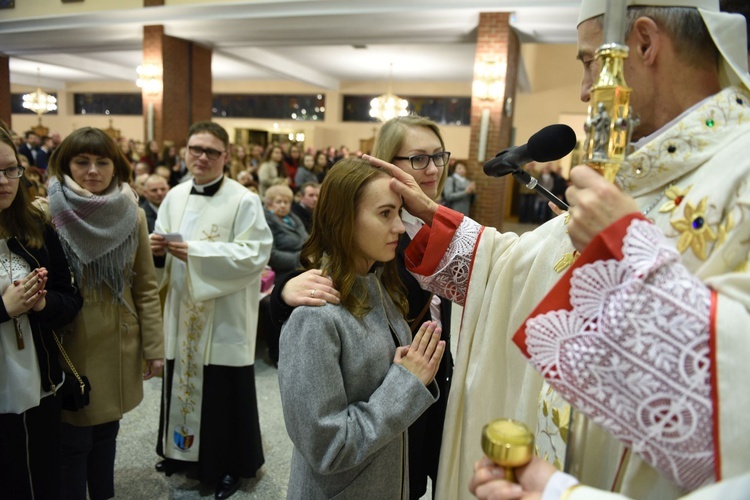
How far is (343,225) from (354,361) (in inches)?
12.9

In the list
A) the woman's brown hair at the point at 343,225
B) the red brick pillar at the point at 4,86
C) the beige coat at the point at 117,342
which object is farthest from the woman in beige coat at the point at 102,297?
the red brick pillar at the point at 4,86

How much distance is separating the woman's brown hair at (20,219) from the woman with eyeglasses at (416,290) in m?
1.01

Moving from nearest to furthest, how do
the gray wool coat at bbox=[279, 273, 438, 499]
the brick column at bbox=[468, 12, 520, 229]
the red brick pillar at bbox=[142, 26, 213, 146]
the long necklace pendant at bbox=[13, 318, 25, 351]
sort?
the gray wool coat at bbox=[279, 273, 438, 499] < the long necklace pendant at bbox=[13, 318, 25, 351] < the brick column at bbox=[468, 12, 520, 229] < the red brick pillar at bbox=[142, 26, 213, 146]

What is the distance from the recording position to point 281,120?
1708 centimetres

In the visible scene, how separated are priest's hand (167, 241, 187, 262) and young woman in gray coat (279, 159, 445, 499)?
128 centimetres

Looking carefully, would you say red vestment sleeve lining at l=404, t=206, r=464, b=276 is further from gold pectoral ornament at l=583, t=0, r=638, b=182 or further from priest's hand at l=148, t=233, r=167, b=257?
priest's hand at l=148, t=233, r=167, b=257

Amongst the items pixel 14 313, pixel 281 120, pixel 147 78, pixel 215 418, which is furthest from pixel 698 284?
pixel 281 120

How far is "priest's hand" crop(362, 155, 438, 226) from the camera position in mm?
1348

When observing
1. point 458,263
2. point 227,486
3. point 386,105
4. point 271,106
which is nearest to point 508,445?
point 458,263

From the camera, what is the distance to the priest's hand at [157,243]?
2484mm

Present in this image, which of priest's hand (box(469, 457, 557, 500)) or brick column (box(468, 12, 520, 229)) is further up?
brick column (box(468, 12, 520, 229))

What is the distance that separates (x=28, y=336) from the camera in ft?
5.79

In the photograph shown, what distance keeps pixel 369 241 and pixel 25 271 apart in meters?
1.24

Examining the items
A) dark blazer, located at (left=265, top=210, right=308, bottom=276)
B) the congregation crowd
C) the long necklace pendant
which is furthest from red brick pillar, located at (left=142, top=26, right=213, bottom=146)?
the long necklace pendant
